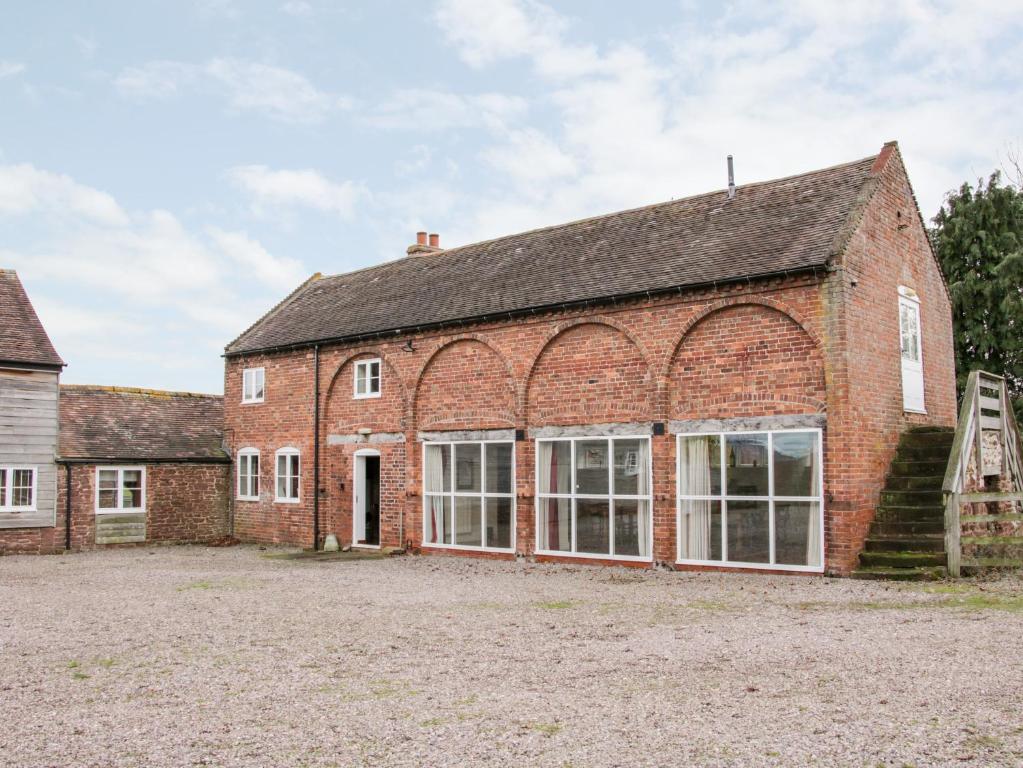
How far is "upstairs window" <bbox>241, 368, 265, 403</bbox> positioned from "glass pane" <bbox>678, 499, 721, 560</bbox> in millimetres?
13343

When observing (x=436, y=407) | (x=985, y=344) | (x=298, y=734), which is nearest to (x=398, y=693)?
(x=298, y=734)

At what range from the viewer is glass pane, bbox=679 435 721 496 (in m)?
16.6

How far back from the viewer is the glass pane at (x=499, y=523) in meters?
19.7

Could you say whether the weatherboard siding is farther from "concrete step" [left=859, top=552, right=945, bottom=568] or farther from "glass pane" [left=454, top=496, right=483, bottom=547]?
"concrete step" [left=859, top=552, right=945, bottom=568]

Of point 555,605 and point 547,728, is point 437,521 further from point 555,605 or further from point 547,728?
point 547,728

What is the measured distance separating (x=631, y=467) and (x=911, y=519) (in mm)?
4908

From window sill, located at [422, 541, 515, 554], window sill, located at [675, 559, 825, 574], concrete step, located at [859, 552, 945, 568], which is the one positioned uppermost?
concrete step, located at [859, 552, 945, 568]

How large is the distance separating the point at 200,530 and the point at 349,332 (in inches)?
300

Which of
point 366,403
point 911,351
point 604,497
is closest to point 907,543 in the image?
point 911,351

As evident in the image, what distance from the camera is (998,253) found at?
28438mm

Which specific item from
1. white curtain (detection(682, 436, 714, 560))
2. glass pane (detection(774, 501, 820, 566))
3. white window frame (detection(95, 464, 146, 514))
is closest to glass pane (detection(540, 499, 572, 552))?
white curtain (detection(682, 436, 714, 560))

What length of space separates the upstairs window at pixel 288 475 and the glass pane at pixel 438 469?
4.61 m

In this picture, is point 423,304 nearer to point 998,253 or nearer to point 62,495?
point 62,495

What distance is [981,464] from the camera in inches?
672
